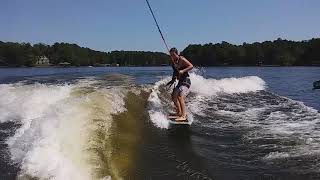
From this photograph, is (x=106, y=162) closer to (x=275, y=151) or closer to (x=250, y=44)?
(x=275, y=151)

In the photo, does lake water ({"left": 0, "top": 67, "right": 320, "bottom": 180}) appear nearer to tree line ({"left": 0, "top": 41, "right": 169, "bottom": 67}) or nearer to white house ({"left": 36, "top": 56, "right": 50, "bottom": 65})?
tree line ({"left": 0, "top": 41, "right": 169, "bottom": 67})

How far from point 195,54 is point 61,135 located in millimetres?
118199

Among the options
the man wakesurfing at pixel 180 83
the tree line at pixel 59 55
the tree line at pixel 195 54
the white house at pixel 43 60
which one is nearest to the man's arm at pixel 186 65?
the man wakesurfing at pixel 180 83

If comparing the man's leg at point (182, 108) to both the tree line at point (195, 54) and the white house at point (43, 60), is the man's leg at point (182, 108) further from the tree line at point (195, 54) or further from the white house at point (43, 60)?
the white house at point (43, 60)

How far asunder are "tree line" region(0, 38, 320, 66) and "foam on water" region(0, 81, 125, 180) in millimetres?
75681

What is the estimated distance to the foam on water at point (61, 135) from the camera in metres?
6.73

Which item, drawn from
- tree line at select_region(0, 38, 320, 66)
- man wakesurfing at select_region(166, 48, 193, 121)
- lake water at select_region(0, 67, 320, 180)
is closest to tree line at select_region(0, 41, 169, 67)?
tree line at select_region(0, 38, 320, 66)

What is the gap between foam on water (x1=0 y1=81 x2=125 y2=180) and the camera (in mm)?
6730

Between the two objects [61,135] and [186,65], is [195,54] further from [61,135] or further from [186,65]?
[61,135]

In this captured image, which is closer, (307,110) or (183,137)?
(183,137)

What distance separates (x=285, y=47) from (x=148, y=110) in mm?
125868

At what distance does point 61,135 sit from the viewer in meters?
7.87

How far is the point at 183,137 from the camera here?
1040 centimetres

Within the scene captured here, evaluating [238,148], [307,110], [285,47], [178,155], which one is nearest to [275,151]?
[238,148]
